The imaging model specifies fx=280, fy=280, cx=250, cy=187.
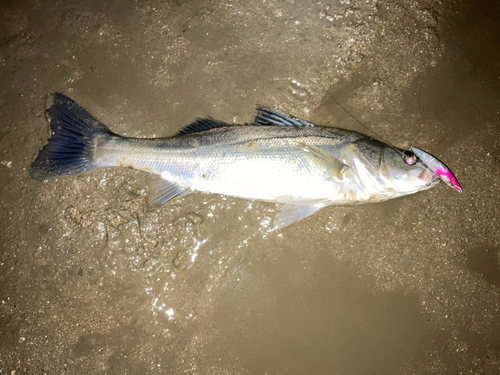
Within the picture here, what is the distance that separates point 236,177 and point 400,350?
2.43 metres

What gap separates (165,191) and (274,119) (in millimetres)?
1402

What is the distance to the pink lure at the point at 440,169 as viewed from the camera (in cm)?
277

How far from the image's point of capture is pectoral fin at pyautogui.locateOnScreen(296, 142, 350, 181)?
2.79m

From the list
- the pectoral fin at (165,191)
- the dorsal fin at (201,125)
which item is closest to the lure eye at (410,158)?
the dorsal fin at (201,125)

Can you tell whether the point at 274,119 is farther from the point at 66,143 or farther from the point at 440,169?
the point at 66,143

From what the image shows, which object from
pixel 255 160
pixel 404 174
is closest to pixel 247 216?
pixel 255 160

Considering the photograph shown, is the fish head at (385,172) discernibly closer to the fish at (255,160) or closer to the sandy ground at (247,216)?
the fish at (255,160)

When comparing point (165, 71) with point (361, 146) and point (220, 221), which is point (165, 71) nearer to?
point (220, 221)

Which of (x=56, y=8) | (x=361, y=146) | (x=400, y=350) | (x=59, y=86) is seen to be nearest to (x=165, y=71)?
(x=59, y=86)

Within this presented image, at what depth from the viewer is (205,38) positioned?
3.33m

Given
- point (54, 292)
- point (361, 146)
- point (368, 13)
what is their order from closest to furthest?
point (361, 146) < point (54, 292) < point (368, 13)

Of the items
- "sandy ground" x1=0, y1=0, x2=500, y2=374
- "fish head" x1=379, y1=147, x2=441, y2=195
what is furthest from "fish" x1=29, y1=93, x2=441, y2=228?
"sandy ground" x1=0, y1=0, x2=500, y2=374

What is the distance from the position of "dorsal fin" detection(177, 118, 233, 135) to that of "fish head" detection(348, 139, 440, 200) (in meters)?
1.46

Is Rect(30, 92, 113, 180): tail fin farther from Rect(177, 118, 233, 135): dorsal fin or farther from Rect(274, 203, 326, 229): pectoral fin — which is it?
Rect(274, 203, 326, 229): pectoral fin
